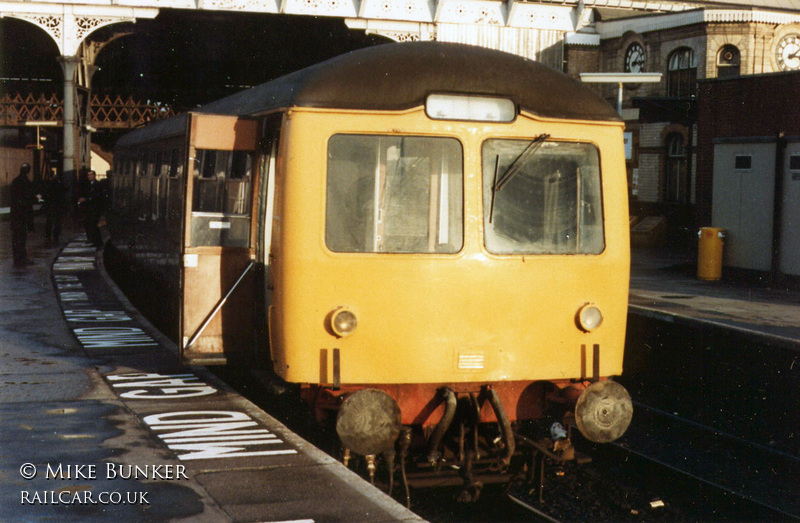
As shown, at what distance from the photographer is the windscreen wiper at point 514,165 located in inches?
244

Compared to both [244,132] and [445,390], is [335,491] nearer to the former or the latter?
[445,390]

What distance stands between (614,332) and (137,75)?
121ft

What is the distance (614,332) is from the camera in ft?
21.2

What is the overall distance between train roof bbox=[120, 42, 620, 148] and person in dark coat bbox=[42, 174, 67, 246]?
15.4 metres

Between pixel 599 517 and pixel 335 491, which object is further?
pixel 599 517

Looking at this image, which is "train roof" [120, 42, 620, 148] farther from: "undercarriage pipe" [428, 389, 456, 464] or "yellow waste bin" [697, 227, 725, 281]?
"yellow waste bin" [697, 227, 725, 281]

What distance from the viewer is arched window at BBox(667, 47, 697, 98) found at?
2842 centimetres

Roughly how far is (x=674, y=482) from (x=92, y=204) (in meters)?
14.8

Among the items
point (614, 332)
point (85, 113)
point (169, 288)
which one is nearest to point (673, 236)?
point (85, 113)

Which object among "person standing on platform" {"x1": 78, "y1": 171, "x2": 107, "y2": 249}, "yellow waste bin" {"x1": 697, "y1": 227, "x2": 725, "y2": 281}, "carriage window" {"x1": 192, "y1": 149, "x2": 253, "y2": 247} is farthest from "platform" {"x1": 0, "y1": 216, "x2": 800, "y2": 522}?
"person standing on platform" {"x1": 78, "y1": 171, "x2": 107, "y2": 249}

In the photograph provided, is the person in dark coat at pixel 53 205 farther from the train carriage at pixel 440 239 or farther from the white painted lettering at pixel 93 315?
the train carriage at pixel 440 239

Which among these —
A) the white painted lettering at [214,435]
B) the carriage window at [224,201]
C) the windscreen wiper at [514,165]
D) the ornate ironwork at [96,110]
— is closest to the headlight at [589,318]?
the windscreen wiper at [514,165]

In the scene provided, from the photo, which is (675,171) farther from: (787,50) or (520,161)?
(520,161)

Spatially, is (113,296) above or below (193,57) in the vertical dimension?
below
